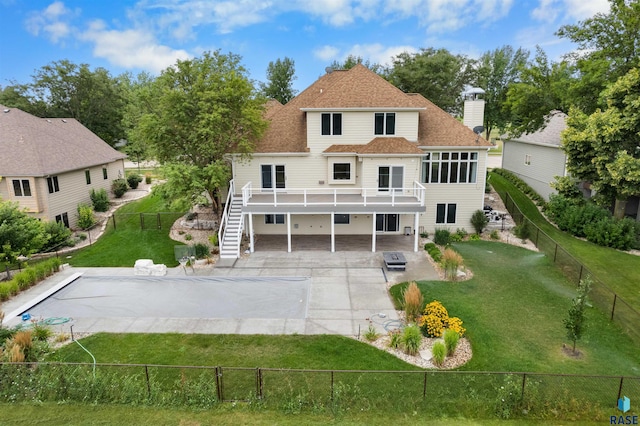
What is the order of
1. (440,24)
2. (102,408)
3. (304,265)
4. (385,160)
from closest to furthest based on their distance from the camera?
(102,408)
(304,265)
(385,160)
(440,24)

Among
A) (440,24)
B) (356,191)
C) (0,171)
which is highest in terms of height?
(440,24)

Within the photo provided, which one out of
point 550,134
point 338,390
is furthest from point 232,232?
point 550,134

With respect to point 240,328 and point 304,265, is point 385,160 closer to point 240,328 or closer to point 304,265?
point 304,265

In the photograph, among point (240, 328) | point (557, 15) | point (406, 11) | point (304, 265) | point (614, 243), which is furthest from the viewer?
point (406, 11)

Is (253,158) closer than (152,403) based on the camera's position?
No

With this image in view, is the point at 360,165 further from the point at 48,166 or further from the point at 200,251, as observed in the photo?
the point at 48,166

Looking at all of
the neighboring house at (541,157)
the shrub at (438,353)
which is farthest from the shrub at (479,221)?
the shrub at (438,353)

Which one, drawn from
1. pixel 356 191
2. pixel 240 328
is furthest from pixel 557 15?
pixel 240 328

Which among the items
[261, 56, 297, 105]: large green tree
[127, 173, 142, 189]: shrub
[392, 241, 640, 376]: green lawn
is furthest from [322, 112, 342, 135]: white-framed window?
[261, 56, 297, 105]: large green tree

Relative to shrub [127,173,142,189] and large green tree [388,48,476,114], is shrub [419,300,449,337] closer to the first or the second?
shrub [127,173,142,189]
